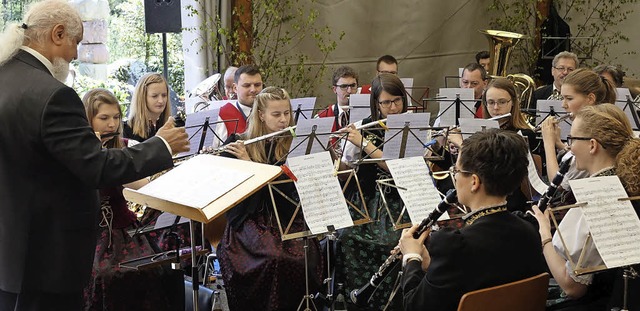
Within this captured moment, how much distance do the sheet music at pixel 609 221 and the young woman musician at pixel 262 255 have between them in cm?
163

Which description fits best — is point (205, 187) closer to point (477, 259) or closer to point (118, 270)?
point (477, 259)

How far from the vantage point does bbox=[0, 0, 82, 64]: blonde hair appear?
2666 mm

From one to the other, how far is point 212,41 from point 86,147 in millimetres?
4286

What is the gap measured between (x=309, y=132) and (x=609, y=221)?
1.60 m

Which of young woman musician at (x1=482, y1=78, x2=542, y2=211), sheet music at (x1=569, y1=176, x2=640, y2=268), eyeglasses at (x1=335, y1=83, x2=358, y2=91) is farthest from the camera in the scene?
eyeglasses at (x1=335, y1=83, x2=358, y2=91)

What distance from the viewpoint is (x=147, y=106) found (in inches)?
199

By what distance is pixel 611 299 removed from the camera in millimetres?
3055

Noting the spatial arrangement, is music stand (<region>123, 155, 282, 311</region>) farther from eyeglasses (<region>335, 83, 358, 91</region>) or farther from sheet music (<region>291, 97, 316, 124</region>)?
eyeglasses (<region>335, 83, 358, 91</region>)

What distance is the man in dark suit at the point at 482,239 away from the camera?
261 cm

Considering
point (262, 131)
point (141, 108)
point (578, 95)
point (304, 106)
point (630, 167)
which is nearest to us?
point (630, 167)

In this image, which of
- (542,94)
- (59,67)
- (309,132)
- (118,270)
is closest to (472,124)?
(309,132)

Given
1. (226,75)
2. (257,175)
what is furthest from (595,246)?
(226,75)

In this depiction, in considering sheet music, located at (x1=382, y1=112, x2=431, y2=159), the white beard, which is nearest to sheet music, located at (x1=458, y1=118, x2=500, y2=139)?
sheet music, located at (x1=382, y1=112, x2=431, y2=159)

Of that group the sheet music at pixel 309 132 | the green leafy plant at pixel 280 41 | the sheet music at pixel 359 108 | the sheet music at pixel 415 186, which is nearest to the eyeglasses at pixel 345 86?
the sheet music at pixel 359 108
